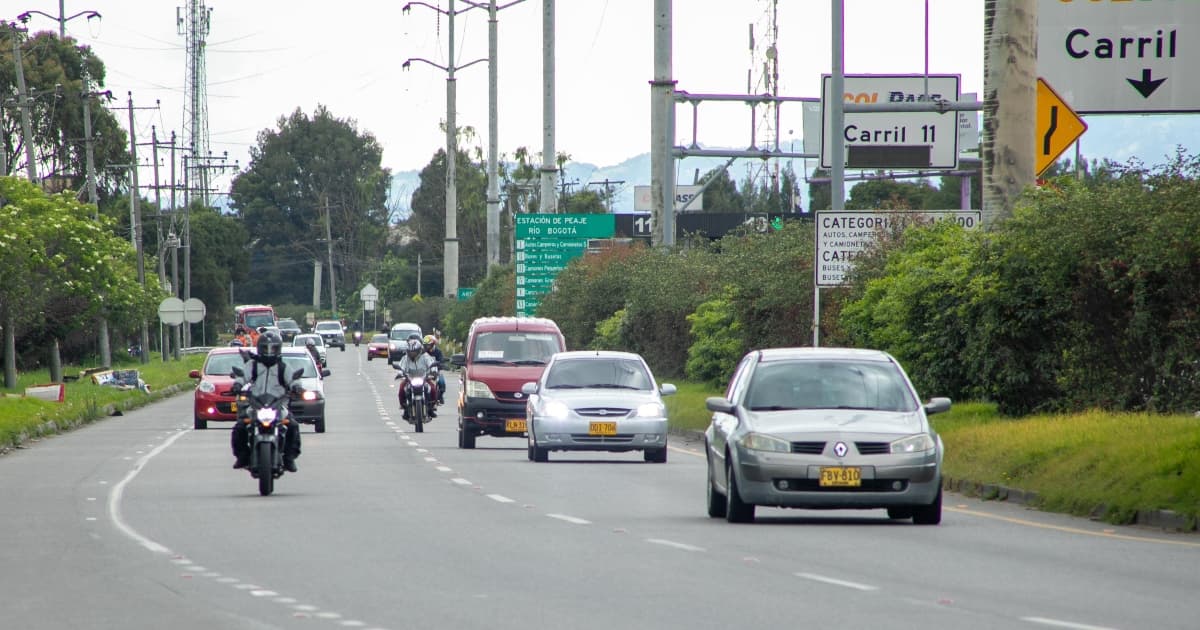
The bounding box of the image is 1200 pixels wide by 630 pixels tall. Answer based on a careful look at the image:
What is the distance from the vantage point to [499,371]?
3089 cm

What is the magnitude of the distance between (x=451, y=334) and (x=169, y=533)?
3182 inches

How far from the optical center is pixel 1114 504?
55.4 feet

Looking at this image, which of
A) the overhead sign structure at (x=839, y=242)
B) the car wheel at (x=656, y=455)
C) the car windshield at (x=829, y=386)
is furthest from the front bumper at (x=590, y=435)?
the car windshield at (x=829, y=386)

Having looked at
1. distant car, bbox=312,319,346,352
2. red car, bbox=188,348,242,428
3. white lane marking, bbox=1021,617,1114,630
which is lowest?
distant car, bbox=312,319,346,352

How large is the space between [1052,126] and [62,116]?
66.6 metres

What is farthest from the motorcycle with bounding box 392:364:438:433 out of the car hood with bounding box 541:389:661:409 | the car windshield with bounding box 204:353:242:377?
the car hood with bounding box 541:389:661:409

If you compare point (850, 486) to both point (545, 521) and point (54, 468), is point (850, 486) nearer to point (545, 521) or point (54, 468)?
point (545, 521)

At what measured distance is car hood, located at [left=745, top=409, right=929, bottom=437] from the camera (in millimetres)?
16062

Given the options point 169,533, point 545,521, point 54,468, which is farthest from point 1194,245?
point 54,468

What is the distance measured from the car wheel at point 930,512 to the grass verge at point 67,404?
19388mm

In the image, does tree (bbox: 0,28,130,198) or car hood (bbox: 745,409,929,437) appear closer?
car hood (bbox: 745,409,929,437)

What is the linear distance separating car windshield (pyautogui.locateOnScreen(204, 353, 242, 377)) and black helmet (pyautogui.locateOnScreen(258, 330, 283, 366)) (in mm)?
17731

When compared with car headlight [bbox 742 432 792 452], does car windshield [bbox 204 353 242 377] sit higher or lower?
lower

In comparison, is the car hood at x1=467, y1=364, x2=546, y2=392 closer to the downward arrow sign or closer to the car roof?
the downward arrow sign
